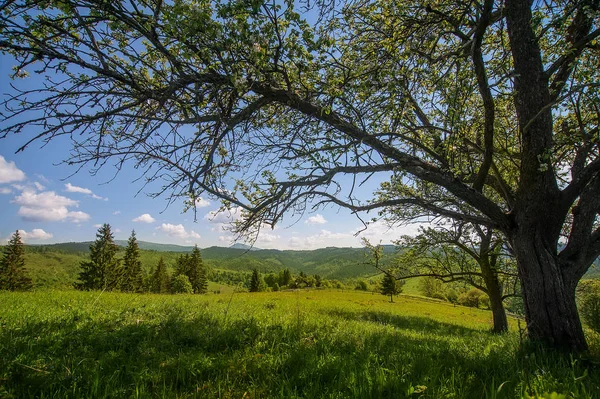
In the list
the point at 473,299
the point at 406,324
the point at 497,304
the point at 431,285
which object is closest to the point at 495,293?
the point at 497,304

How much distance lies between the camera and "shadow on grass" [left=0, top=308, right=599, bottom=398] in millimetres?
2629

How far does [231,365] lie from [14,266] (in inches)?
2799

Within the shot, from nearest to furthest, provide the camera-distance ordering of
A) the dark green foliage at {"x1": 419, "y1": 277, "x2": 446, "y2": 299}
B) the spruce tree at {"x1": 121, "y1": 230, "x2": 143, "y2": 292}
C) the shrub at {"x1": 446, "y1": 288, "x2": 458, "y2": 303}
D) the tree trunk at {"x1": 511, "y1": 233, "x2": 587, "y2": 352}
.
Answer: the tree trunk at {"x1": 511, "y1": 233, "x2": 587, "y2": 352} → the dark green foliage at {"x1": 419, "y1": 277, "x2": 446, "y2": 299} → the spruce tree at {"x1": 121, "y1": 230, "x2": 143, "y2": 292} → the shrub at {"x1": 446, "y1": 288, "x2": 458, "y2": 303}

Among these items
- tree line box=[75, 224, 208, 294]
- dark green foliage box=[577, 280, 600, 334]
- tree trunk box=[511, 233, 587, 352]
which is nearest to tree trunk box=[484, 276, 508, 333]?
dark green foliage box=[577, 280, 600, 334]

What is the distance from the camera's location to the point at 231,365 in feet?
10.6

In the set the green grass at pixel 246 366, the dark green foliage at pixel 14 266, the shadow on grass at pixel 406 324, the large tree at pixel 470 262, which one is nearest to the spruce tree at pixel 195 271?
the dark green foliage at pixel 14 266

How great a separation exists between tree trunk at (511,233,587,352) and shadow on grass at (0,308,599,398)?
2.29ft

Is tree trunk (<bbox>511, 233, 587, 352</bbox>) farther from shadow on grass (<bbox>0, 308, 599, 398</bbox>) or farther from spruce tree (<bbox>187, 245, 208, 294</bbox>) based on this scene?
spruce tree (<bbox>187, 245, 208, 294</bbox>)

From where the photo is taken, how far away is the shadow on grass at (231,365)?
2629 mm

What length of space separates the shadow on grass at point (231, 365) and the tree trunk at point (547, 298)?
0.70 meters

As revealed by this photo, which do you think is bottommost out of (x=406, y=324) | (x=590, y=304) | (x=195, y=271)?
(x=195, y=271)

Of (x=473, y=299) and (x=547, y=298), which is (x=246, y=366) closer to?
(x=547, y=298)

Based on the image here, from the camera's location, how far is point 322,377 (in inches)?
121

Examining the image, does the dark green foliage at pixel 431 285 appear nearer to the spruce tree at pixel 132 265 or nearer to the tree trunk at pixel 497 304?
the tree trunk at pixel 497 304
